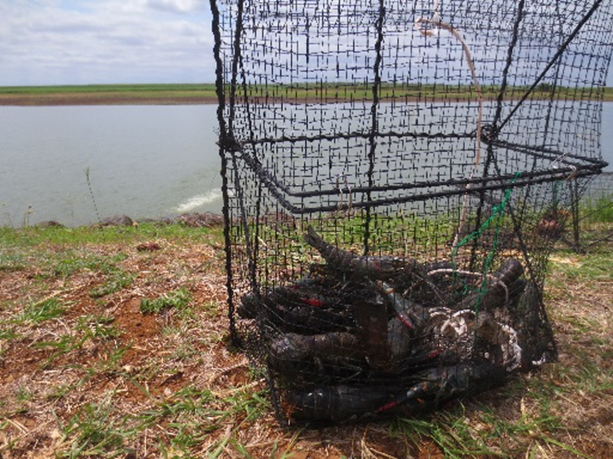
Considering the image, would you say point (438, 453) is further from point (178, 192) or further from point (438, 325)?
point (178, 192)

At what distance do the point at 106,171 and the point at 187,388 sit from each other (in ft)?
56.0

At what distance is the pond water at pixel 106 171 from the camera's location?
14.8 meters

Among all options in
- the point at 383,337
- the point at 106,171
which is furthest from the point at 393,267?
the point at 106,171

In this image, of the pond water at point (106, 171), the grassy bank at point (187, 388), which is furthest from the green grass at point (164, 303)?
the pond water at point (106, 171)

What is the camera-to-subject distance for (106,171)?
1889 centimetres

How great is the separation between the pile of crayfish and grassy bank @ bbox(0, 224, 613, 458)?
0.18 m

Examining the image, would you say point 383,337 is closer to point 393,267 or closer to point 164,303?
point 393,267

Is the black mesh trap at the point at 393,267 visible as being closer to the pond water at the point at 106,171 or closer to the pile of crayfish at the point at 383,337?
the pile of crayfish at the point at 383,337

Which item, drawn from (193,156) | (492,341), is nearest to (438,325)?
(492,341)

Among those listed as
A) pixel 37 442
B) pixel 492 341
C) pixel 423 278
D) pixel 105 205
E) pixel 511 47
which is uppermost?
pixel 511 47

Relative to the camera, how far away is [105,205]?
15.2 m

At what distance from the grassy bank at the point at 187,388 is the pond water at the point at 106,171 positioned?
5.40 m

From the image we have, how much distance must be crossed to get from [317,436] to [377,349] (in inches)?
28.8

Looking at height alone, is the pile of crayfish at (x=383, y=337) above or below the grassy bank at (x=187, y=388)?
above
